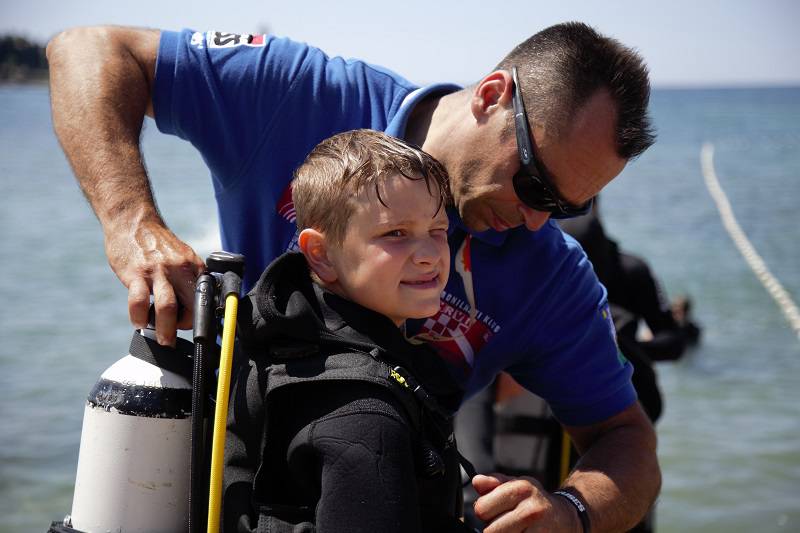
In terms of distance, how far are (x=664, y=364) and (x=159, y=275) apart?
7.55m

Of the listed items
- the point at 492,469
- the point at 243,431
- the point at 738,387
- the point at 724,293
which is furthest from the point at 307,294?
the point at 724,293

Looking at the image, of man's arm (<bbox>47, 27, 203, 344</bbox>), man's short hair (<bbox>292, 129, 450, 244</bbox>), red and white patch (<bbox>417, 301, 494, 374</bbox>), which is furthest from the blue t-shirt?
man's short hair (<bbox>292, 129, 450, 244</bbox>)

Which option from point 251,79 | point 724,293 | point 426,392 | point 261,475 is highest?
point 251,79

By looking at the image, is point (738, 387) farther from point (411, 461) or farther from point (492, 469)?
point (411, 461)

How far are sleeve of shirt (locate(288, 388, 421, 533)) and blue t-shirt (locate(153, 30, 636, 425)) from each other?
695 mm

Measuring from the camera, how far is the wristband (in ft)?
7.30

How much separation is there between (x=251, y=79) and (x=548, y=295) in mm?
911

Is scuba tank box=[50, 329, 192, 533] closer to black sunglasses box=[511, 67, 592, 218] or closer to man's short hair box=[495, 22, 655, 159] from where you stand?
black sunglasses box=[511, 67, 592, 218]

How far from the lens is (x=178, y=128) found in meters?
2.53

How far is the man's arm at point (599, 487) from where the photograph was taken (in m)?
1.97

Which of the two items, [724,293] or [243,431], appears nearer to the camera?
[243,431]

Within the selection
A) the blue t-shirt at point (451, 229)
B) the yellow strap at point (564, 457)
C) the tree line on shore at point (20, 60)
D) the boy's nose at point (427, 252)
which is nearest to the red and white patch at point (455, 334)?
the blue t-shirt at point (451, 229)

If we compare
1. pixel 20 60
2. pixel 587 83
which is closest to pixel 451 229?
pixel 587 83

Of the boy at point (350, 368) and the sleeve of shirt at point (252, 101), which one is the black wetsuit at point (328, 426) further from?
the sleeve of shirt at point (252, 101)
